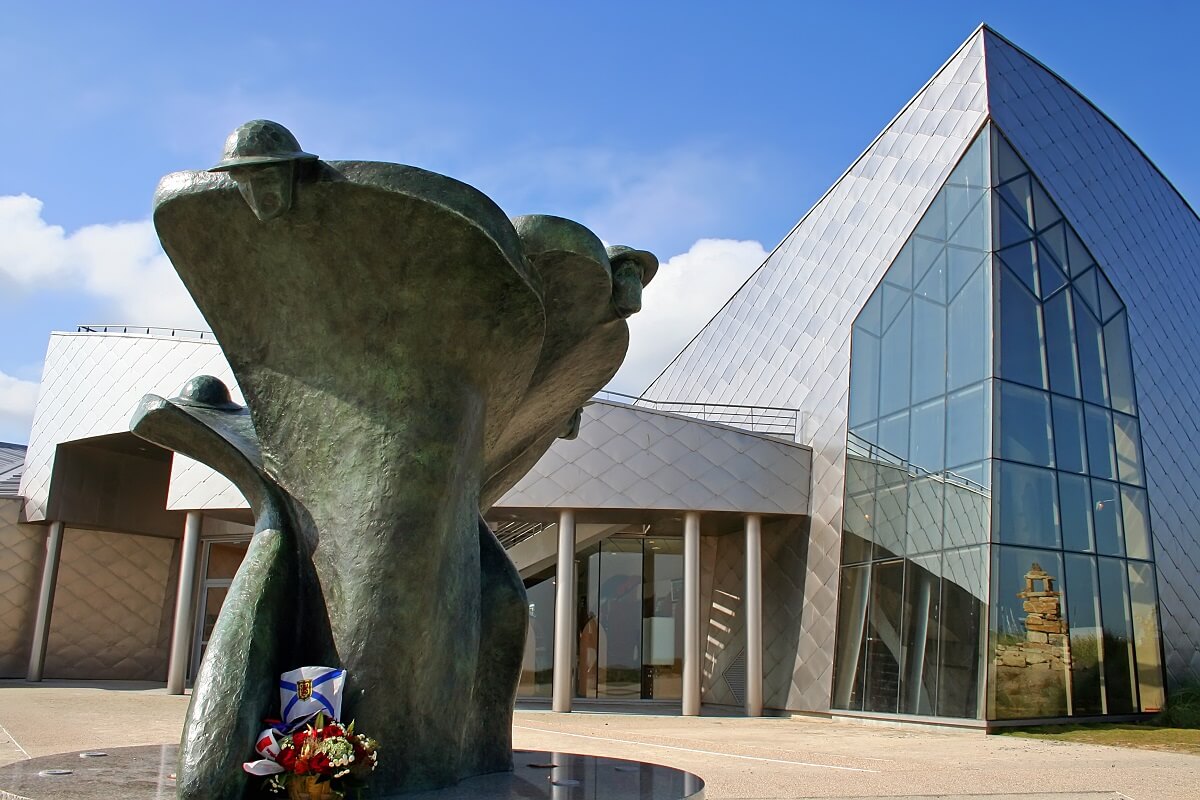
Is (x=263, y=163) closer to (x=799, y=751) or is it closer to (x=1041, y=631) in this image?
(x=799, y=751)

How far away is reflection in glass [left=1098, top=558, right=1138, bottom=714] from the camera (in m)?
16.9

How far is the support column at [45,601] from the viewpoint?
25.9 metres

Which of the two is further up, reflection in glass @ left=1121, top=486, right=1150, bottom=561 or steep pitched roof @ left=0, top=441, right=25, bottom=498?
steep pitched roof @ left=0, top=441, right=25, bottom=498

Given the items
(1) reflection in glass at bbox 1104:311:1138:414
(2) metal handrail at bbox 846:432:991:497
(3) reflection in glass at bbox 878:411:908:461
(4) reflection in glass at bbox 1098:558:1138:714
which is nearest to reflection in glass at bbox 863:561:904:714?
(2) metal handrail at bbox 846:432:991:497

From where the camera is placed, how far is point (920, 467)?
17891 millimetres

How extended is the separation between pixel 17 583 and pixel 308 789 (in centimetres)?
2789

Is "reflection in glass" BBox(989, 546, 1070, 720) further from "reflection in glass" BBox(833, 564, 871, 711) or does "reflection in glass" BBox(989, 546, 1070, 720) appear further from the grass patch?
"reflection in glass" BBox(833, 564, 871, 711)

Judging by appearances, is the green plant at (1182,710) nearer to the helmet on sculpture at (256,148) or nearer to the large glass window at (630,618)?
the large glass window at (630,618)

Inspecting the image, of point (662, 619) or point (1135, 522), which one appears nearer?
point (1135, 522)

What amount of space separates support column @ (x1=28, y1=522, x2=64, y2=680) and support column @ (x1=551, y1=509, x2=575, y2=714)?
49.5 ft

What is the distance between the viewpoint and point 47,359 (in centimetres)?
2836

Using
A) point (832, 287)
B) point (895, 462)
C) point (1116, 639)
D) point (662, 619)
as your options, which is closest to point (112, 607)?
point (662, 619)

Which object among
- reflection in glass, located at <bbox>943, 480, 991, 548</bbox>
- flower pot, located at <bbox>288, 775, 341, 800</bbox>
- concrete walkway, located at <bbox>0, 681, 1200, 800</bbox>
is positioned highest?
reflection in glass, located at <bbox>943, 480, 991, 548</bbox>

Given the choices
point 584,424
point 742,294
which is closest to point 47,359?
point 584,424
